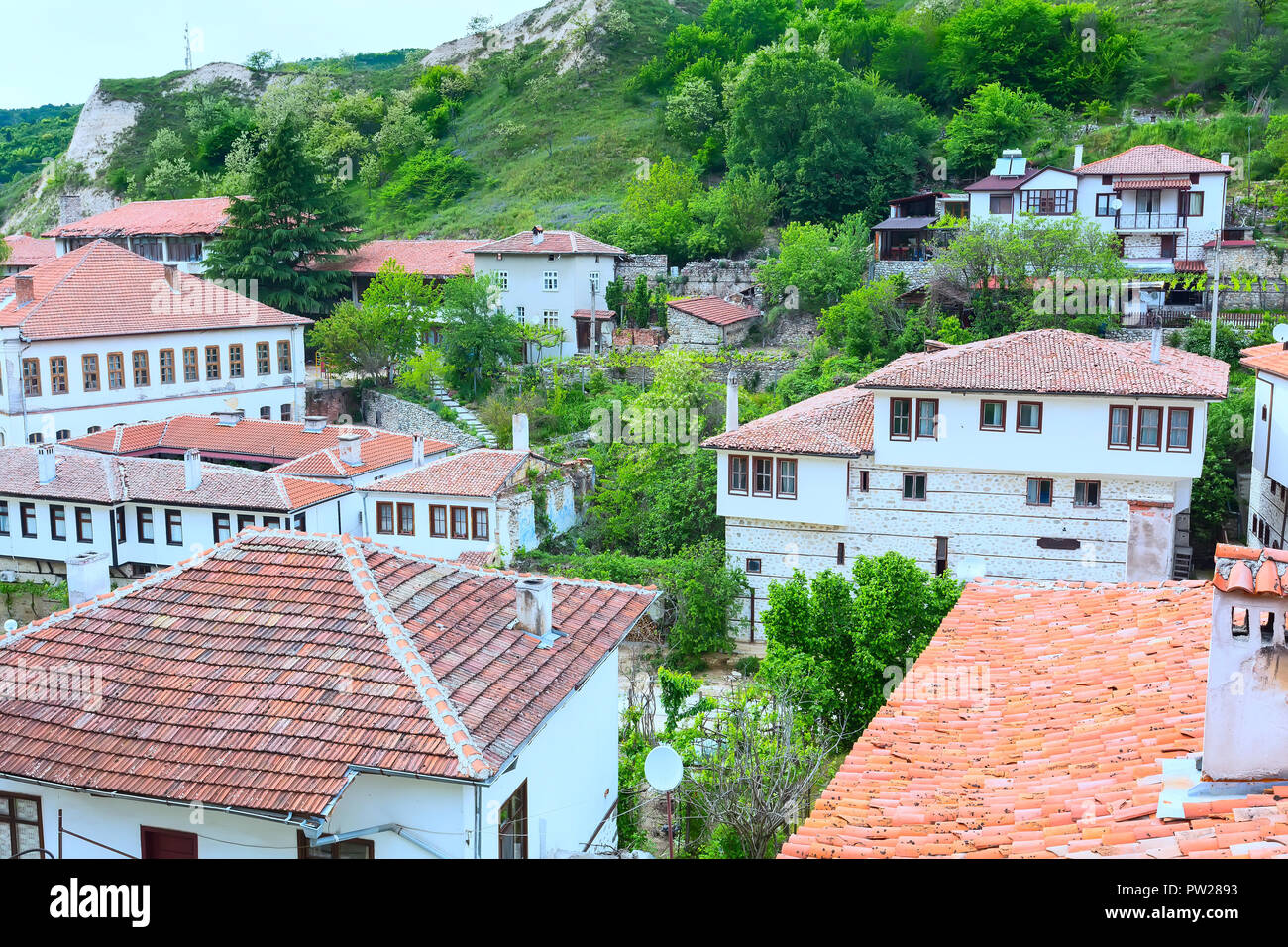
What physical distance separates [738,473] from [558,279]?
17488mm

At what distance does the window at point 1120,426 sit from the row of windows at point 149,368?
2687cm

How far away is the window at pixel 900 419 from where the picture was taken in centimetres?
2514

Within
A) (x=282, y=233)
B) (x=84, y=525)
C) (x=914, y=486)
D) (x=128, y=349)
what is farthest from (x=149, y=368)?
(x=914, y=486)

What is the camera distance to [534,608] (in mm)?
11539

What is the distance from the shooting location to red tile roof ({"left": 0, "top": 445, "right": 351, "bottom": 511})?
89.4 ft

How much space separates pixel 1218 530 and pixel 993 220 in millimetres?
13196

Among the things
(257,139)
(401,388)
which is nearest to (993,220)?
(401,388)

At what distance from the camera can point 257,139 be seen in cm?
6238

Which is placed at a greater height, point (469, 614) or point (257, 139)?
point (257, 139)

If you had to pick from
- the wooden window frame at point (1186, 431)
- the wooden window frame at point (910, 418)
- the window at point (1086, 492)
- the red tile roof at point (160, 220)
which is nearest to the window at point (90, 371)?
the red tile roof at point (160, 220)

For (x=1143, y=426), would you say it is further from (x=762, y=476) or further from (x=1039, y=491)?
(x=762, y=476)

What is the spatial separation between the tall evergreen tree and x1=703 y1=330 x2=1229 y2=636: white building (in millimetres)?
24884

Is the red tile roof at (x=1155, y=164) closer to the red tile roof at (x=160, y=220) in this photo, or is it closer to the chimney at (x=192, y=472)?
the chimney at (x=192, y=472)
